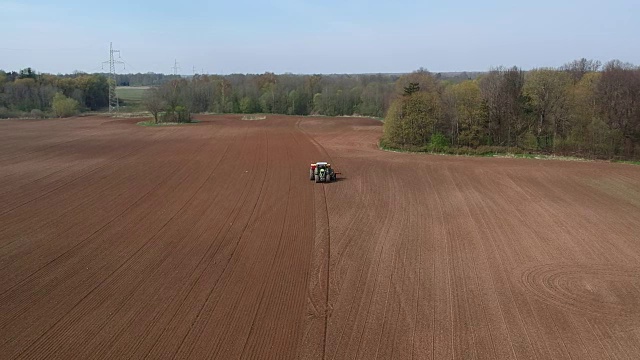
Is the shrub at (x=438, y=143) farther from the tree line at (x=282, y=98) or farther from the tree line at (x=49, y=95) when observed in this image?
the tree line at (x=49, y=95)

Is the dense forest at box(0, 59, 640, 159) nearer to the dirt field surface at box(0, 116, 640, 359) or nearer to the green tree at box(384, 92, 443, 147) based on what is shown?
the green tree at box(384, 92, 443, 147)

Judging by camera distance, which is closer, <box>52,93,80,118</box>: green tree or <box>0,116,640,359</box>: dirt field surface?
<box>0,116,640,359</box>: dirt field surface

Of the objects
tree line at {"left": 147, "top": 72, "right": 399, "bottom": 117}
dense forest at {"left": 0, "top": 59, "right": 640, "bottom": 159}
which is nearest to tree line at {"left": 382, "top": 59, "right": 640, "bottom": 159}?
dense forest at {"left": 0, "top": 59, "right": 640, "bottom": 159}

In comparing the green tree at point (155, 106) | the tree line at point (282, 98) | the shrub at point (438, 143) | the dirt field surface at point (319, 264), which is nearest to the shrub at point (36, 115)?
the tree line at point (282, 98)

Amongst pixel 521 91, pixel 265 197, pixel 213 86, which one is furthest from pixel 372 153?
pixel 213 86

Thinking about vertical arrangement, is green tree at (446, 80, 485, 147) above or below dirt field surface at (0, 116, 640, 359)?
above
